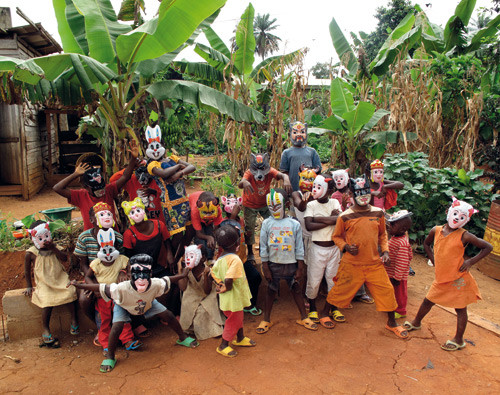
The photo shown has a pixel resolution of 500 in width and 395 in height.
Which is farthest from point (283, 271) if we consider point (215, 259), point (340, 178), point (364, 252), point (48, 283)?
point (48, 283)

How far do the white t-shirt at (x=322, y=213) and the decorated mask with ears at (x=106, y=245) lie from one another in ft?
6.64

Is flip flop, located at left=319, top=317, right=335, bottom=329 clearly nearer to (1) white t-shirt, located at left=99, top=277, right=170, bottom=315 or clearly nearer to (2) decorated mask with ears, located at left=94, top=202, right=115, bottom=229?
(1) white t-shirt, located at left=99, top=277, right=170, bottom=315

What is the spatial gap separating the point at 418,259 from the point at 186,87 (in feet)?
14.9

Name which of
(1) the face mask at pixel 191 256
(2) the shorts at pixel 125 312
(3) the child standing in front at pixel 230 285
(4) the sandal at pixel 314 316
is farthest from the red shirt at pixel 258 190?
(2) the shorts at pixel 125 312

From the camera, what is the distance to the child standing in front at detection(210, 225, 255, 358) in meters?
3.45

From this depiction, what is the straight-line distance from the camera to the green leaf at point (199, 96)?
4.73 meters

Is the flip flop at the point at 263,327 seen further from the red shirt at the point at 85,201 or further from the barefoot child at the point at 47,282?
the red shirt at the point at 85,201

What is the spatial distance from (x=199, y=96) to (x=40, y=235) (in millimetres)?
2606

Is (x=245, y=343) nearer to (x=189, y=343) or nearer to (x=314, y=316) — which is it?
(x=189, y=343)

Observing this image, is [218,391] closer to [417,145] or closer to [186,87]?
[186,87]

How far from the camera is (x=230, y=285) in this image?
344cm

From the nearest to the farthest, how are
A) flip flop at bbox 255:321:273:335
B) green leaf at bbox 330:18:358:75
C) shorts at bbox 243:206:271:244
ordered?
flip flop at bbox 255:321:273:335
shorts at bbox 243:206:271:244
green leaf at bbox 330:18:358:75

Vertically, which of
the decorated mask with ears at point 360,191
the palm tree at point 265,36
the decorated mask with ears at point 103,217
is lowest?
the decorated mask with ears at point 103,217

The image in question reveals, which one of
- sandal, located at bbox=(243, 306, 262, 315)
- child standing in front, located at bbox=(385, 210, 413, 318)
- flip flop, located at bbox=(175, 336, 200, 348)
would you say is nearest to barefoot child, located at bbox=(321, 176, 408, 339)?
child standing in front, located at bbox=(385, 210, 413, 318)
